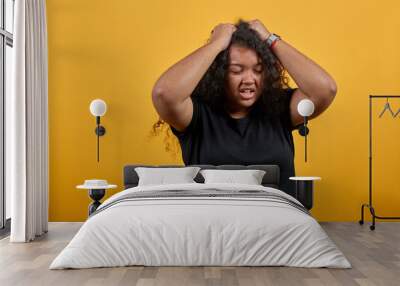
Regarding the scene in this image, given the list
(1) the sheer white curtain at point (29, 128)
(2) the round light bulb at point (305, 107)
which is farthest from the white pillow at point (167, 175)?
(2) the round light bulb at point (305, 107)

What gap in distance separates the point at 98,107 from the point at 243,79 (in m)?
1.72

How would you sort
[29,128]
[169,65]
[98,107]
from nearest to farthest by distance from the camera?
[29,128]
[98,107]
[169,65]

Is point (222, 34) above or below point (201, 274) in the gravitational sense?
above

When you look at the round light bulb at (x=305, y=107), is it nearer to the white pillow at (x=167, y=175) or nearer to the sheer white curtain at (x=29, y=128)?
the white pillow at (x=167, y=175)

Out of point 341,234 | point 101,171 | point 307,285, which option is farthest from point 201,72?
point 307,285

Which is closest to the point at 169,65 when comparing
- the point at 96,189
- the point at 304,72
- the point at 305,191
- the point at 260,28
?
the point at 260,28

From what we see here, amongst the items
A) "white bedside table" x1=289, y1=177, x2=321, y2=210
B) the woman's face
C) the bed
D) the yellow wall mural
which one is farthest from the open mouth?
the bed

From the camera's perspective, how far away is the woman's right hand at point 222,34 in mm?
6430

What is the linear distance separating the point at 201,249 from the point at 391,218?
3.26 meters

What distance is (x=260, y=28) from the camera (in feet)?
21.4

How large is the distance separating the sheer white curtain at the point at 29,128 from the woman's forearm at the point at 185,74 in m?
1.36

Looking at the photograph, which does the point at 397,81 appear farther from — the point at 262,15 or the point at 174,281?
the point at 174,281

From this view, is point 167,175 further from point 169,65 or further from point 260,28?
point 260,28

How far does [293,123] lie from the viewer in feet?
21.1
